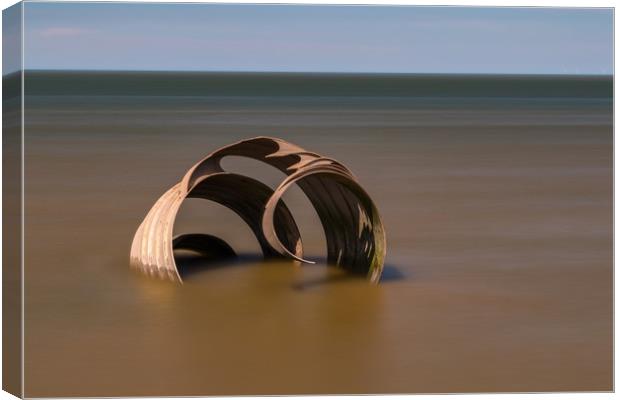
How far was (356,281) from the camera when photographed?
41.7 ft

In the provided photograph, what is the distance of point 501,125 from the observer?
20688 mm

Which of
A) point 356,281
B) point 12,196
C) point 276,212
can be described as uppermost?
point 276,212

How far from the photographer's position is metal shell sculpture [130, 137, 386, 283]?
40.7ft

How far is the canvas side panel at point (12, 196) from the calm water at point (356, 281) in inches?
4.2

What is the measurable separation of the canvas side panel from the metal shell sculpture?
2333mm

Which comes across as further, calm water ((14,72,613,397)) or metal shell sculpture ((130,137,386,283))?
metal shell sculpture ((130,137,386,283))

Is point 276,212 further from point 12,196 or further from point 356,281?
point 12,196

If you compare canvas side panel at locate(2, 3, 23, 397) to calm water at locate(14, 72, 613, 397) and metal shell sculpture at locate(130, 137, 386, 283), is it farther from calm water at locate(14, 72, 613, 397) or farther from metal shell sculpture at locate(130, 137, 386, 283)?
metal shell sculpture at locate(130, 137, 386, 283)

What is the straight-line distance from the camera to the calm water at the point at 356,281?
10.1 metres

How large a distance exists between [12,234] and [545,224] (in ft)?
17.9

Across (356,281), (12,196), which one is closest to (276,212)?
(356,281)

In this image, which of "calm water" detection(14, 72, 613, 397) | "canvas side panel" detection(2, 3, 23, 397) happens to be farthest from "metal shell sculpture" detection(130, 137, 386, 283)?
"canvas side panel" detection(2, 3, 23, 397)

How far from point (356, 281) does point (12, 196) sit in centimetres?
354

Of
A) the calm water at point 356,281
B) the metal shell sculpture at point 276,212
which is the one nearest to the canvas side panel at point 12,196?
the calm water at point 356,281
